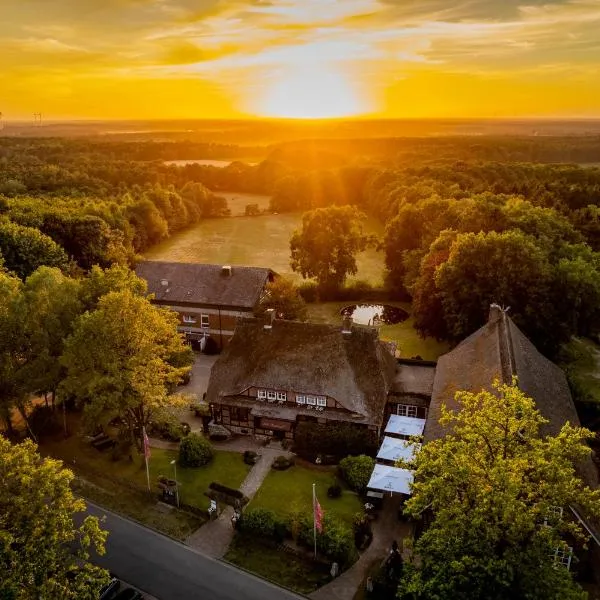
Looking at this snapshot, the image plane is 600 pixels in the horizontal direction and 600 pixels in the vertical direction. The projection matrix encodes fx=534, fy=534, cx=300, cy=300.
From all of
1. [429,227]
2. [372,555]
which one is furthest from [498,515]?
[429,227]

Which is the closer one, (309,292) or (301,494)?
(301,494)

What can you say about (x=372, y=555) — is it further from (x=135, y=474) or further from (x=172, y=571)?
(x=135, y=474)

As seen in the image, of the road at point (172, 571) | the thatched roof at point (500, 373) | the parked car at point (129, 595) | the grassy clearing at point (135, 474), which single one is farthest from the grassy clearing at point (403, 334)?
the parked car at point (129, 595)

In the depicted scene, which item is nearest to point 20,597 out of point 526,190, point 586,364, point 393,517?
point 393,517

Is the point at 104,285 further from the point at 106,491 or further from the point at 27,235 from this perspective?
the point at 27,235

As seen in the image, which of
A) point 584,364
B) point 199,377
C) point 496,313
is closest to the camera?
point 496,313

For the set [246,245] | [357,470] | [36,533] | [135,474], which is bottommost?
[135,474]
